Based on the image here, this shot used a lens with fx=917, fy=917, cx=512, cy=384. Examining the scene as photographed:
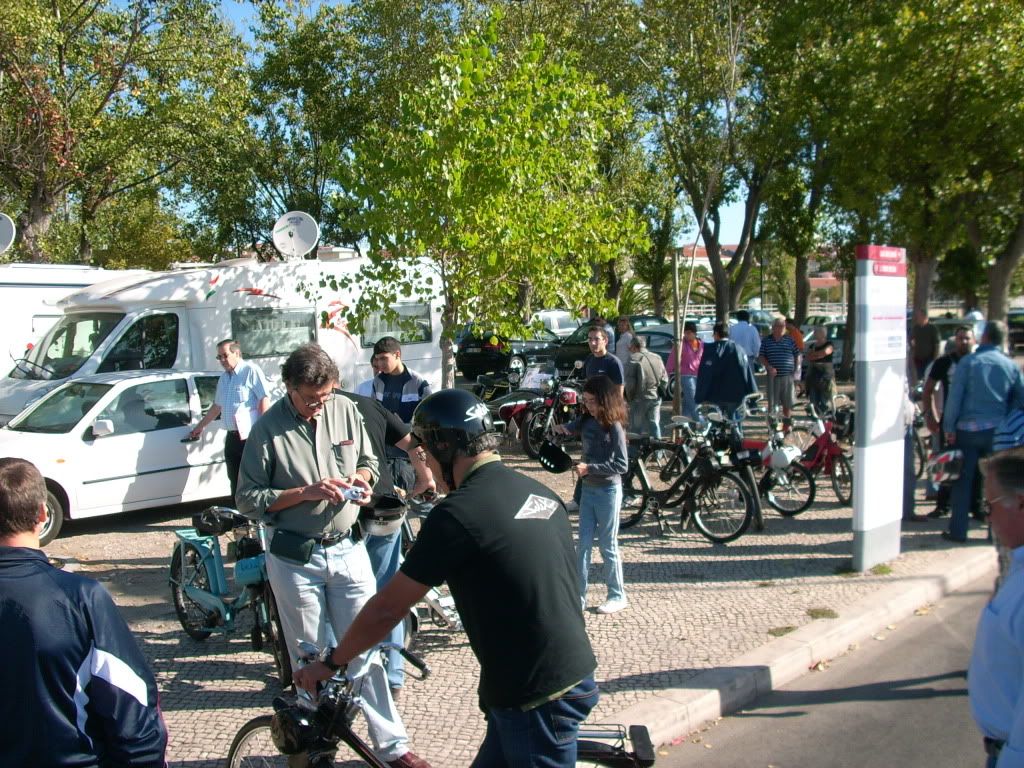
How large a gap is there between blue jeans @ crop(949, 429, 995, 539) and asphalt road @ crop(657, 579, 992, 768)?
2.30 m

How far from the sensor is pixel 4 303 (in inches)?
540

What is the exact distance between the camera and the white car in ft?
29.0

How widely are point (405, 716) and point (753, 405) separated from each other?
11.6 meters

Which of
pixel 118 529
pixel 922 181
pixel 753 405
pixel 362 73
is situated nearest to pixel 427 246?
pixel 118 529

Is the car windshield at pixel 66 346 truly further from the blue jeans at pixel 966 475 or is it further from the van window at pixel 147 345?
the blue jeans at pixel 966 475

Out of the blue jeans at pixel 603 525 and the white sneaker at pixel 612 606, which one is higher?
the blue jeans at pixel 603 525

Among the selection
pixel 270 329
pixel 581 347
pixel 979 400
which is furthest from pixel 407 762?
pixel 581 347

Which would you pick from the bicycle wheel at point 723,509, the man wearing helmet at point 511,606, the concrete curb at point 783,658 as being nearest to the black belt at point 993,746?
the man wearing helmet at point 511,606

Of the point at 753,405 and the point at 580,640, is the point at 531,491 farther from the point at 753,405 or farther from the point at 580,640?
the point at 753,405

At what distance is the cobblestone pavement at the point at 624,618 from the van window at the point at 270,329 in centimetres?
312

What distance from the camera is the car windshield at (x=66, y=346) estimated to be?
11836mm

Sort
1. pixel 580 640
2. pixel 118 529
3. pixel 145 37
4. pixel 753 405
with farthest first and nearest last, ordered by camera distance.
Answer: pixel 145 37 < pixel 753 405 < pixel 118 529 < pixel 580 640

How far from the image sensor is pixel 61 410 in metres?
9.38

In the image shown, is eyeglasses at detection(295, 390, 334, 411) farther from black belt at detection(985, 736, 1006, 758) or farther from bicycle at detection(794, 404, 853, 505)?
bicycle at detection(794, 404, 853, 505)
